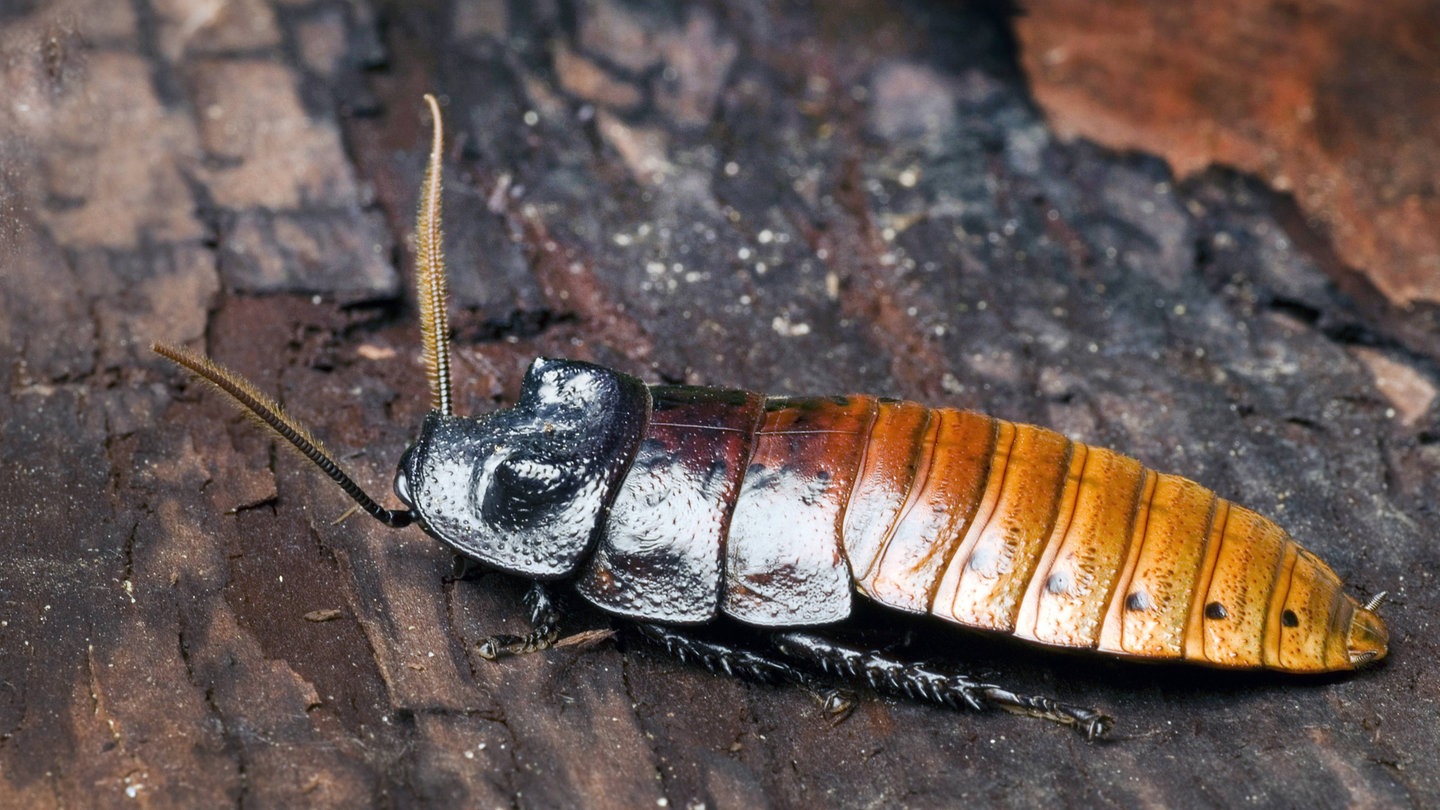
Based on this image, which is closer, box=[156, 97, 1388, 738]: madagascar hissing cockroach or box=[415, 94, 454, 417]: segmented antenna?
box=[156, 97, 1388, 738]: madagascar hissing cockroach

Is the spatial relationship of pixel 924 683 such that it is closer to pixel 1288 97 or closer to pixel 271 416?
pixel 271 416

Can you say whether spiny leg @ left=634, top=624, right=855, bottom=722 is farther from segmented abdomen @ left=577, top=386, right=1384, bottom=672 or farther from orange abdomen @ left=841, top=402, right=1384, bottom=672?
orange abdomen @ left=841, top=402, right=1384, bottom=672

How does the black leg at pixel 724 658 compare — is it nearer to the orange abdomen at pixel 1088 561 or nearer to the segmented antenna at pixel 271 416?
the orange abdomen at pixel 1088 561

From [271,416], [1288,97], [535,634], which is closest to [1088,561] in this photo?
[535,634]

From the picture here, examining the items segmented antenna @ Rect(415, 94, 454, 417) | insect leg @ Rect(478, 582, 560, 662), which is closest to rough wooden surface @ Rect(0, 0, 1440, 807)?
insect leg @ Rect(478, 582, 560, 662)

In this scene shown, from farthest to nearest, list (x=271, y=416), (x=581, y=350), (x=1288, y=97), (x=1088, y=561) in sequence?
(x=1288, y=97)
(x=581, y=350)
(x=271, y=416)
(x=1088, y=561)
